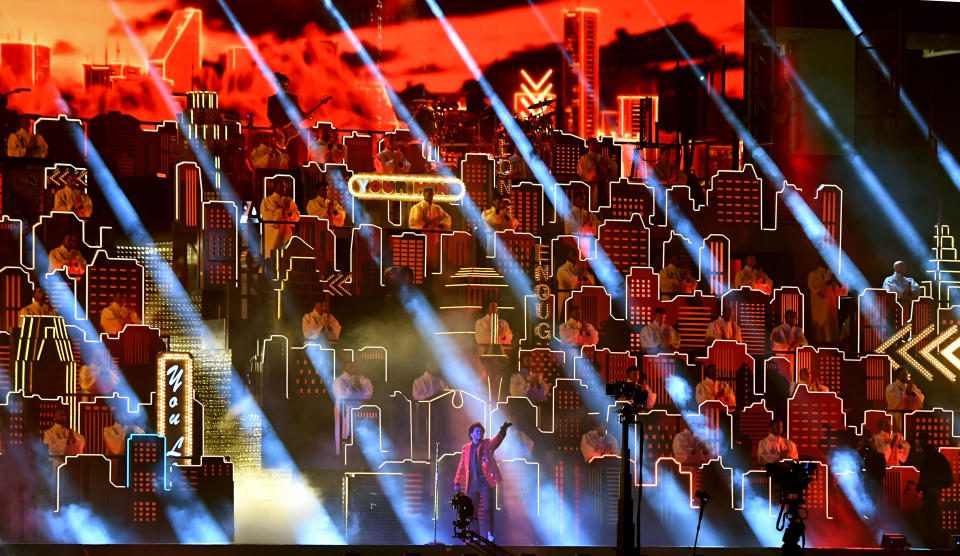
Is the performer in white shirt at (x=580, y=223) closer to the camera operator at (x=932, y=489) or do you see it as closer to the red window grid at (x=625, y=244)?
the red window grid at (x=625, y=244)

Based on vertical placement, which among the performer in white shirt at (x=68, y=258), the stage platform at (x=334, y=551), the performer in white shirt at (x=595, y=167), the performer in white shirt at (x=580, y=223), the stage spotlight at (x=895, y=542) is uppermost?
the performer in white shirt at (x=595, y=167)

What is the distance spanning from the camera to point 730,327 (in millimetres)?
14336

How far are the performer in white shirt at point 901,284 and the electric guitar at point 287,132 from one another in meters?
6.52

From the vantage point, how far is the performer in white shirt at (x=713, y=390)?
46.3 ft

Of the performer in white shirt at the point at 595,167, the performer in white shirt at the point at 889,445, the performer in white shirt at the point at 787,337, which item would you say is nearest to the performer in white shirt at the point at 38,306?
the performer in white shirt at the point at 595,167

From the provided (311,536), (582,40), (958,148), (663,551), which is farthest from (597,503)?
(958,148)

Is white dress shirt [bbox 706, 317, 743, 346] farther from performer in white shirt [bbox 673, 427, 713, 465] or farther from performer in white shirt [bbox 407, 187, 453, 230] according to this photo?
performer in white shirt [bbox 407, 187, 453, 230]

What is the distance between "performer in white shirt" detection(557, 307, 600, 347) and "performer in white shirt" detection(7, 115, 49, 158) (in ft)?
18.4

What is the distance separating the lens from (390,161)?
14195mm

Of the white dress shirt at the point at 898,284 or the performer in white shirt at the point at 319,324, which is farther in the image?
the white dress shirt at the point at 898,284

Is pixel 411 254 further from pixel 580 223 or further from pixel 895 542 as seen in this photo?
pixel 895 542

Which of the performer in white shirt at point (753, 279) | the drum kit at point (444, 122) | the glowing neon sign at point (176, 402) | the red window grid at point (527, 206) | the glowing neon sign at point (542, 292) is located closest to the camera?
the glowing neon sign at point (176, 402)

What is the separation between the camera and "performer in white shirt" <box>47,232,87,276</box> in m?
13.4

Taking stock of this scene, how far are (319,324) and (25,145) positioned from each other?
3460 millimetres
